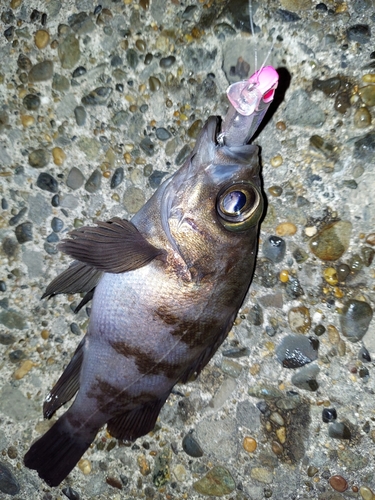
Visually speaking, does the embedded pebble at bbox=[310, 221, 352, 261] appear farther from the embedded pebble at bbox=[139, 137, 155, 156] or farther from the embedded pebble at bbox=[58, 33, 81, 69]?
the embedded pebble at bbox=[58, 33, 81, 69]

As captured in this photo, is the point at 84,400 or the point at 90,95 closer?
the point at 84,400

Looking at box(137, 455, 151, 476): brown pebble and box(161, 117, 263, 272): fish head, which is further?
box(137, 455, 151, 476): brown pebble

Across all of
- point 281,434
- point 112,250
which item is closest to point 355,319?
point 281,434

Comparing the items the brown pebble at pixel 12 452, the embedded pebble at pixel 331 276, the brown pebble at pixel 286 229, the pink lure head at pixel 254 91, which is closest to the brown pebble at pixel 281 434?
the embedded pebble at pixel 331 276

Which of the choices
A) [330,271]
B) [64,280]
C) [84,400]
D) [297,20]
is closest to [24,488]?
[84,400]

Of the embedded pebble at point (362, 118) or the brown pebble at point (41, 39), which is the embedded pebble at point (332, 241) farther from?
the brown pebble at point (41, 39)

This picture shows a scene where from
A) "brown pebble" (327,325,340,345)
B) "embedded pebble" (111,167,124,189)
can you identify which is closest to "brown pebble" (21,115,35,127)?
"embedded pebble" (111,167,124,189)

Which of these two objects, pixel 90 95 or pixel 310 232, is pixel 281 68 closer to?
pixel 310 232
